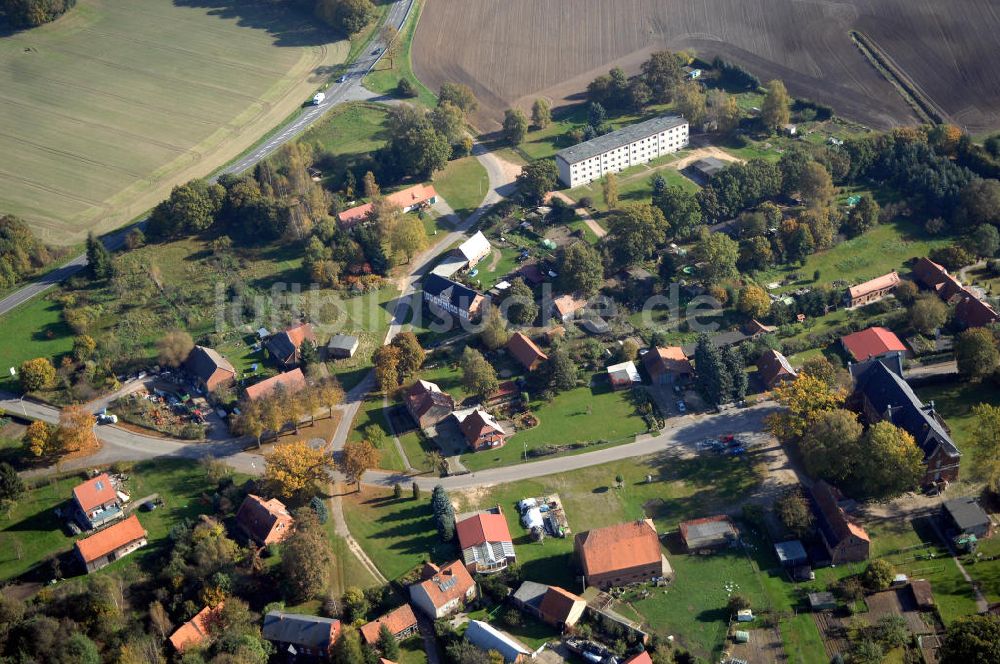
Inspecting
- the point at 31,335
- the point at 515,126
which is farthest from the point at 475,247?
the point at 31,335

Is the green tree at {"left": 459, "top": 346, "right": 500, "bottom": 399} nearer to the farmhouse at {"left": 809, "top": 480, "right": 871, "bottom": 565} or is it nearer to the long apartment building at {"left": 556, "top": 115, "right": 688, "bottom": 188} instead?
the farmhouse at {"left": 809, "top": 480, "right": 871, "bottom": 565}

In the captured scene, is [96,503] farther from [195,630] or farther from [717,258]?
[717,258]

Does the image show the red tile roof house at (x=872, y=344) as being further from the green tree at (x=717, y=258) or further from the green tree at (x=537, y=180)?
the green tree at (x=537, y=180)

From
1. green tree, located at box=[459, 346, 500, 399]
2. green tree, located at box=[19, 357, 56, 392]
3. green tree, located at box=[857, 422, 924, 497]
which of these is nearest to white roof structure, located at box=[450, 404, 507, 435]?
green tree, located at box=[459, 346, 500, 399]

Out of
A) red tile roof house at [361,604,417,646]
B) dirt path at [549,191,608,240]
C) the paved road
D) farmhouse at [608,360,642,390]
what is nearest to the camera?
red tile roof house at [361,604,417,646]

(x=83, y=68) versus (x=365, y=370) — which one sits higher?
(x=83, y=68)

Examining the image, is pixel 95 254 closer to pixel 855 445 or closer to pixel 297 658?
pixel 297 658

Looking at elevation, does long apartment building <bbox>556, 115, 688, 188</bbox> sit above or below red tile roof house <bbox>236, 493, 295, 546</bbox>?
above

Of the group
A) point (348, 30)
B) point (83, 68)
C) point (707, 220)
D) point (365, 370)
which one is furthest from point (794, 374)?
point (83, 68)
